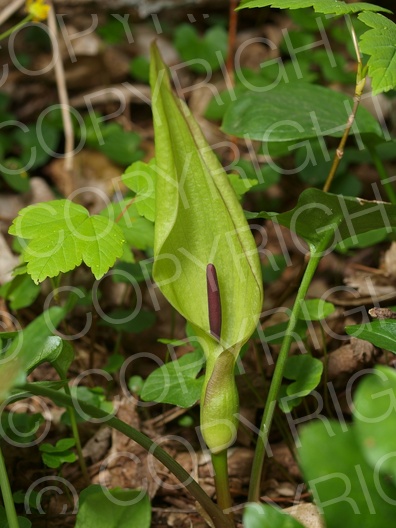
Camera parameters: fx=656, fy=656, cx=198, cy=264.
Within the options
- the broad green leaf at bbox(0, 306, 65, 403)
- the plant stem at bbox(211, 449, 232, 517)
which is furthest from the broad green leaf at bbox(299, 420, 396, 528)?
the plant stem at bbox(211, 449, 232, 517)

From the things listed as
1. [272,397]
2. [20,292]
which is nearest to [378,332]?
[272,397]

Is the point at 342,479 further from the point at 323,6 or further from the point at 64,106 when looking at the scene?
the point at 64,106

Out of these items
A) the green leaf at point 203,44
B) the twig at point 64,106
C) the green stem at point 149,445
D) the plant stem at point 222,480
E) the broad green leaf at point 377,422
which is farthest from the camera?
the green leaf at point 203,44

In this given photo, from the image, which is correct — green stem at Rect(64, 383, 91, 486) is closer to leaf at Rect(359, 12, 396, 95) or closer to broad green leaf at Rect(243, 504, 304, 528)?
broad green leaf at Rect(243, 504, 304, 528)

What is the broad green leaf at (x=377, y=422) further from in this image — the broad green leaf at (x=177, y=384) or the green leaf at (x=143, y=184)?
the green leaf at (x=143, y=184)

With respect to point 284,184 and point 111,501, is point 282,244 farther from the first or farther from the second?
point 111,501

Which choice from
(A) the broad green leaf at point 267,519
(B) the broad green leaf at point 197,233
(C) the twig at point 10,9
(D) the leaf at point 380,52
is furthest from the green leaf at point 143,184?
(C) the twig at point 10,9
